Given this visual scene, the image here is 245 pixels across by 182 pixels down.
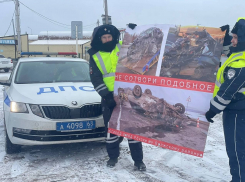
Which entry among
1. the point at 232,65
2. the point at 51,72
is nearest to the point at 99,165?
the point at 51,72

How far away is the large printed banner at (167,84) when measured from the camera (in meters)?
2.73

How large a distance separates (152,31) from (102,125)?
1.56 m

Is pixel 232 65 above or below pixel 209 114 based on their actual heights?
above

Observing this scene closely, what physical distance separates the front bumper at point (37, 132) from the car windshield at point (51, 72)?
1.02 metres

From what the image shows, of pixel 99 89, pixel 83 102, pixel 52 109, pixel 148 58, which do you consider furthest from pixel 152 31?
pixel 52 109

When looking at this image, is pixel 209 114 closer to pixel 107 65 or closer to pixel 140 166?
pixel 140 166

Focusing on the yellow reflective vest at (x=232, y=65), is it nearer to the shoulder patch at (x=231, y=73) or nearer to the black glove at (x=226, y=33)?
the shoulder patch at (x=231, y=73)

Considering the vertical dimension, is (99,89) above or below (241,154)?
above

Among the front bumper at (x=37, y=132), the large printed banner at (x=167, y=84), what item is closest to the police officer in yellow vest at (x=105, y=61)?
the large printed banner at (x=167, y=84)

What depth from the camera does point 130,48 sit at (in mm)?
3291

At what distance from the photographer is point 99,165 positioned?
3.68m

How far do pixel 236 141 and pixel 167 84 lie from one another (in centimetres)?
90

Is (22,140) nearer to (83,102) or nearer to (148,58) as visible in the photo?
(83,102)

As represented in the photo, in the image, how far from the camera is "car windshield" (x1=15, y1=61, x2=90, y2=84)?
15.4ft
